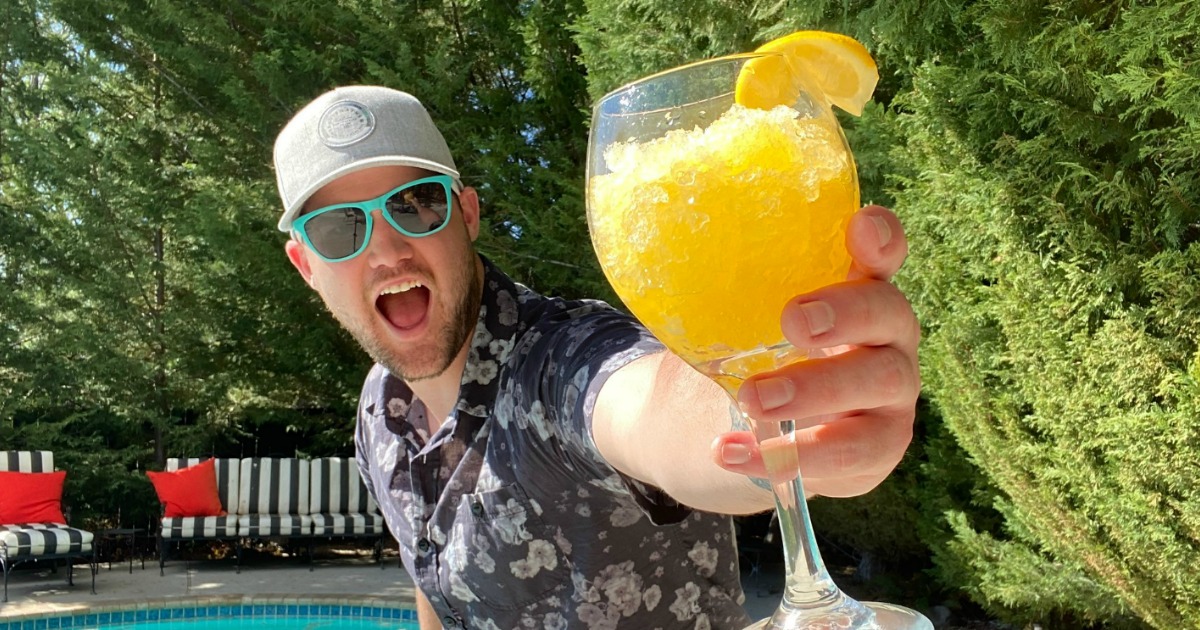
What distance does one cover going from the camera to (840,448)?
0.84m

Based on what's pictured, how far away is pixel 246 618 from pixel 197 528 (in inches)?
72.5

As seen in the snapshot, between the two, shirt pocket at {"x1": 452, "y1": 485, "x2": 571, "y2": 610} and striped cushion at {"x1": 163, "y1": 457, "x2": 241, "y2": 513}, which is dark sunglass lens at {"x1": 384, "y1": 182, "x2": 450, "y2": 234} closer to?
shirt pocket at {"x1": 452, "y1": 485, "x2": 571, "y2": 610}

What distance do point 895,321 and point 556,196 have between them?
24.5 ft

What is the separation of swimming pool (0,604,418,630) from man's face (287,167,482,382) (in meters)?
6.01

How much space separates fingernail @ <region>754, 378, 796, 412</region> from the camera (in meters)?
0.76

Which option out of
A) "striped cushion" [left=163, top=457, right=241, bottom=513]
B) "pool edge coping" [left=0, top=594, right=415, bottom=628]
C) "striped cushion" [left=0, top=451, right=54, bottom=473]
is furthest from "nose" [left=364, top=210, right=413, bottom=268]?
"striped cushion" [left=163, top=457, right=241, bottom=513]

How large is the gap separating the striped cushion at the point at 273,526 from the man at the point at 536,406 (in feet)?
25.4

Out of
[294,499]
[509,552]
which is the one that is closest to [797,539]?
[509,552]

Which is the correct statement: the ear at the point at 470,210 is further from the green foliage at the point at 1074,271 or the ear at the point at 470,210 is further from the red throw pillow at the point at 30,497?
the red throw pillow at the point at 30,497

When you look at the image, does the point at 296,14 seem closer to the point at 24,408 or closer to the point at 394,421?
the point at 24,408

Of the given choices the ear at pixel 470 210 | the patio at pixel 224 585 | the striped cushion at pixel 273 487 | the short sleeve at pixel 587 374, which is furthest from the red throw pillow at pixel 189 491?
the short sleeve at pixel 587 374

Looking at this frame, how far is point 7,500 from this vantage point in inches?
344

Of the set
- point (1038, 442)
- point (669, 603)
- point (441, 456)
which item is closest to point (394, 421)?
point (441, 456)

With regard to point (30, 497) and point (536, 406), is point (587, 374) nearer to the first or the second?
point (536, 406)
